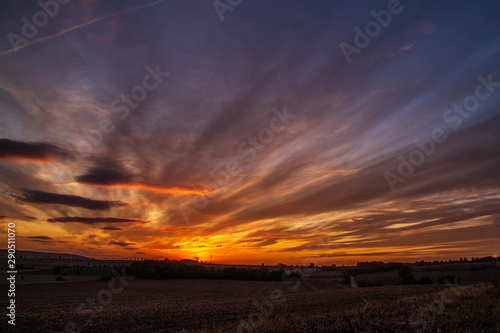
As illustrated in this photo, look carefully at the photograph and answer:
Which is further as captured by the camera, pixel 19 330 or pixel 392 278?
pixel 392 278

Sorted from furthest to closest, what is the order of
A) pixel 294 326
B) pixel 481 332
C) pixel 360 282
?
pixel 360 282 → pixel 294 326 → pixel 481 332

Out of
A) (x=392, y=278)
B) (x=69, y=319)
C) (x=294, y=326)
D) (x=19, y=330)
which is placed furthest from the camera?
(x=392, y=278)

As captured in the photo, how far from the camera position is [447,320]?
11.1 m

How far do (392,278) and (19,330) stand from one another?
9879cm

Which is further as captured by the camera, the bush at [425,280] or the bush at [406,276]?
the bush at [406,276]

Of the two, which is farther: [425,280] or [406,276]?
[406,276]

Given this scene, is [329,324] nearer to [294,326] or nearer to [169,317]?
[294,326]

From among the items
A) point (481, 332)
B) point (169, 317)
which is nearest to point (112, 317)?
point (169, 317)

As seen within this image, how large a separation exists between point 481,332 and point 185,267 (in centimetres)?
10944

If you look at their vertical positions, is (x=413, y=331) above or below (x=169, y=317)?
above

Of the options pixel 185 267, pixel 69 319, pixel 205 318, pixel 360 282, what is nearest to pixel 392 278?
pixel 360 282

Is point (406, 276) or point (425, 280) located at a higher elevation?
point (406, 276)

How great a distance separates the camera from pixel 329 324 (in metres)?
10.9

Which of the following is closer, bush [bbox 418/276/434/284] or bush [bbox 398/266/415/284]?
bush [bbox 418/276/434/284]
